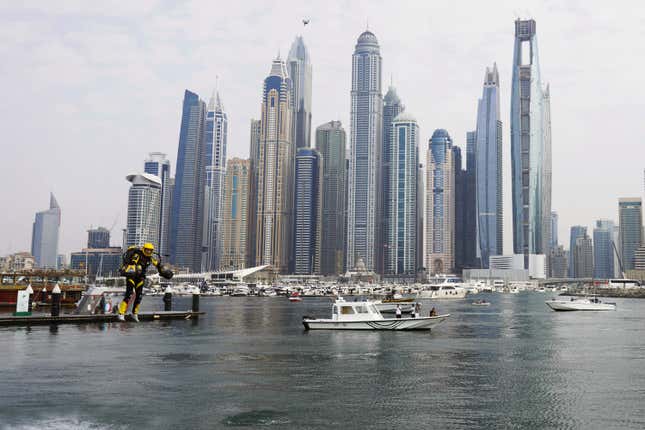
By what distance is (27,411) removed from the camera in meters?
30.6

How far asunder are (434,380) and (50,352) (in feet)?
97.4

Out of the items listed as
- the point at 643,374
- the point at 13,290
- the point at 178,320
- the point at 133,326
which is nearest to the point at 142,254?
the point at 643,374

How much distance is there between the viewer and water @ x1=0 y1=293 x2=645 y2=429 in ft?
99.1

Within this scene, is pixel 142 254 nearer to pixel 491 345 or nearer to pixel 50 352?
pixel 50 352

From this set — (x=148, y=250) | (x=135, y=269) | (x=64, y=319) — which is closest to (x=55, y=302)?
(x=64, y=319)

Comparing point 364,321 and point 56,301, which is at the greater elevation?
point 56,301

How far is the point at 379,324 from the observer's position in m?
73.7

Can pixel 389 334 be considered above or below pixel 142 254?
below

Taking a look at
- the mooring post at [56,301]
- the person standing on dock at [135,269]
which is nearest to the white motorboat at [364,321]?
the mooring post at [56,301]

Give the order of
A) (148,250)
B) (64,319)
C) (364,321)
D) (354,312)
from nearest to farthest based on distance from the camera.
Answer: (148,250) → (364,321) → (354,312) → (64,319)

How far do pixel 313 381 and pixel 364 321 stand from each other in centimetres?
3356

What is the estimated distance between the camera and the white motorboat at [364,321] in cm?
7369

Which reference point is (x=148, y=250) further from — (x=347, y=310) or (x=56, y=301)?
(x=56, y=301)

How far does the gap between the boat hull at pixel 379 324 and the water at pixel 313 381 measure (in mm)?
4465
